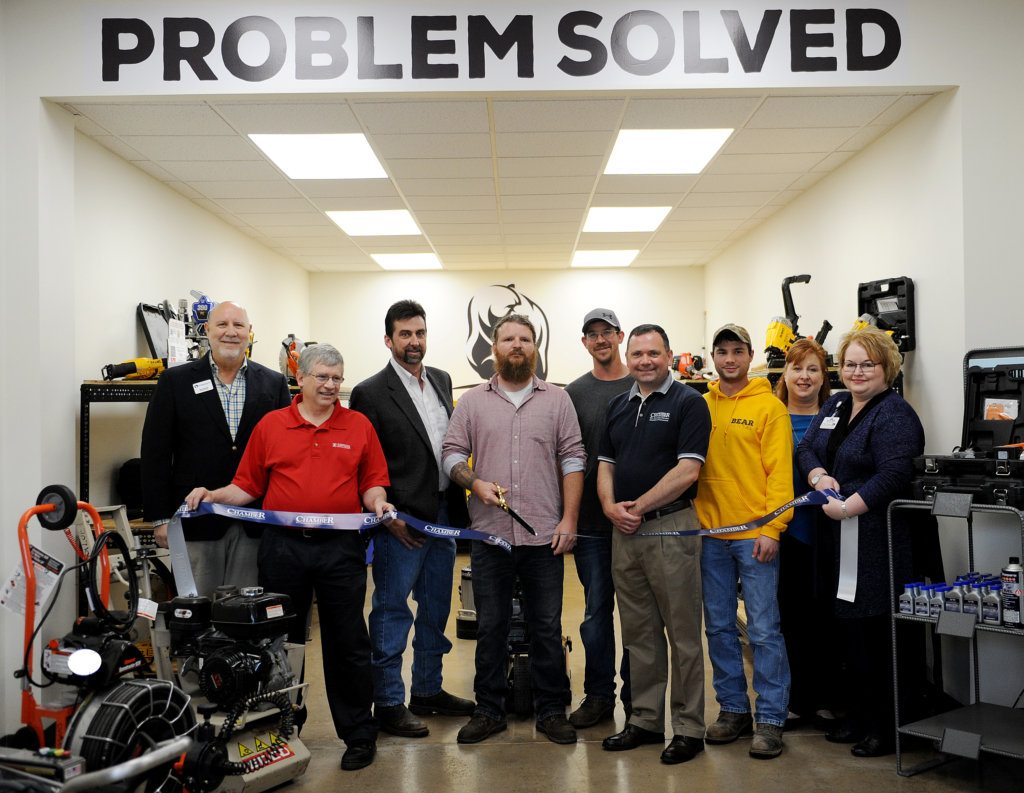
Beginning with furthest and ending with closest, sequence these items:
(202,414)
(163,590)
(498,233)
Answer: (498,233) < (163,590) < (202,414)

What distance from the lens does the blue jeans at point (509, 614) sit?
3453mm

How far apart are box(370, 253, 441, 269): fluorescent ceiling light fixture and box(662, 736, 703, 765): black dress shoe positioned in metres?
6.77

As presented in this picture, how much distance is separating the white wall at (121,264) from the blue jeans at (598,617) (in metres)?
2.93

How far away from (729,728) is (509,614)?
101 cm

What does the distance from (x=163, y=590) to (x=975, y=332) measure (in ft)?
14.9

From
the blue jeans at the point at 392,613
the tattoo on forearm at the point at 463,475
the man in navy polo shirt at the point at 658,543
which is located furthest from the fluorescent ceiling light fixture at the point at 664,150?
the blue jeans at the point at 392,613

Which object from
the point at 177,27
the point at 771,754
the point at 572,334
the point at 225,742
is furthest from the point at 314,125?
the point at 572,334

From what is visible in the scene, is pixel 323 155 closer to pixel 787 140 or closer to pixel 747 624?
pixel 787 140

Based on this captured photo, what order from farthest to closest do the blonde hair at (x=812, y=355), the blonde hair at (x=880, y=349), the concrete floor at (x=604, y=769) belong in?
the blonde hair at (x=812, y=355) → the blonde hair at (x=880, y=349) → the concrete floor at (x=604, y=769)

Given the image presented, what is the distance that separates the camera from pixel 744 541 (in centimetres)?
336

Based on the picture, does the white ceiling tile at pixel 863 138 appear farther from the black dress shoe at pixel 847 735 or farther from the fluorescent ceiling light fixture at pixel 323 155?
the black dress shoe at pixel 847 735

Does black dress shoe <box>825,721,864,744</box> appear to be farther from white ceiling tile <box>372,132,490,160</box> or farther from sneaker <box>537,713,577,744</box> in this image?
white ceiling tile <box>372,132,490,160</box>

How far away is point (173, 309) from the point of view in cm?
616

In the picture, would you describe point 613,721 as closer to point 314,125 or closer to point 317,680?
point 317,680
